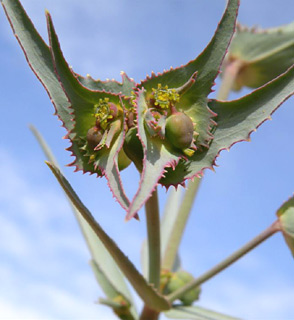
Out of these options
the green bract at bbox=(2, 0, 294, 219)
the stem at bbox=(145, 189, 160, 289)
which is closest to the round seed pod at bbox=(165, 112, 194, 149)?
the green bract at bbox=(2, 0, 294, 219)

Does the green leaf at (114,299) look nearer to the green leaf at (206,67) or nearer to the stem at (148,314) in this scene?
the stem at (148,314)

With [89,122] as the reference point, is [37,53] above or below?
above

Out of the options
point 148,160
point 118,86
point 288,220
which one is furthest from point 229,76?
→ point 148,160

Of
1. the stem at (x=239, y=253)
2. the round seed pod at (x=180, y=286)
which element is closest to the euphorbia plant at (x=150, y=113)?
the stem at (x=239, y=253)

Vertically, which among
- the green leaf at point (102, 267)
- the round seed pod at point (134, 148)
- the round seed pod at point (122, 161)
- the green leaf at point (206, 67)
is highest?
the green leaf at point (102, 267)

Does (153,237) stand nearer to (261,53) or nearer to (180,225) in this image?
(180,225)

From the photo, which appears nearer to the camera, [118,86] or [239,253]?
[118,86]

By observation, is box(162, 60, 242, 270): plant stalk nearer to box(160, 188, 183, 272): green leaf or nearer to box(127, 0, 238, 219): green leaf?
box(160, 188, 183, 272): green leaf
